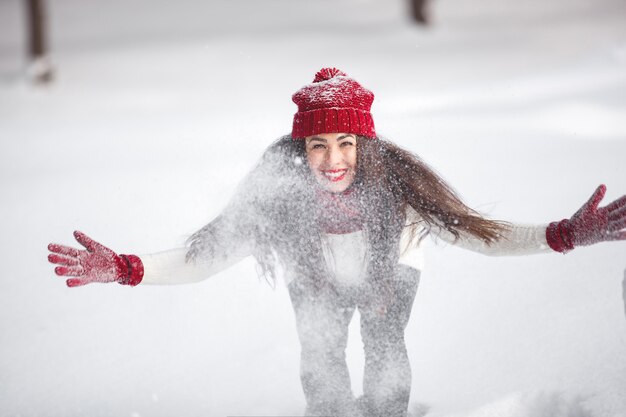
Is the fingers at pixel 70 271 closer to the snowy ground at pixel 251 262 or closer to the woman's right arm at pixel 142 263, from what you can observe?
the woman's right arm at pixel 142 263

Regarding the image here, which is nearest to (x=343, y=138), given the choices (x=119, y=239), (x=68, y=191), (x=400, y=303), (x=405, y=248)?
(x=405, y=248)

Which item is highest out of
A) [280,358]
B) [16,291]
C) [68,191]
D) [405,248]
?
[68,191]

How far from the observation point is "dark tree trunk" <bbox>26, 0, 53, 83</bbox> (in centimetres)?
895

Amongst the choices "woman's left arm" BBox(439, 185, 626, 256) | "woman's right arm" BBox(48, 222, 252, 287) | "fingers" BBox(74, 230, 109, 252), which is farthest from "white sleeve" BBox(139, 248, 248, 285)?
"woman's left arm" BBox(439, 185, 626, 256)

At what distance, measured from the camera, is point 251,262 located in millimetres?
3412

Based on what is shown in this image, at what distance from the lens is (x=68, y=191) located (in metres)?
4.53

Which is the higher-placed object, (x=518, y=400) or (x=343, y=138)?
(x=343, y=138)

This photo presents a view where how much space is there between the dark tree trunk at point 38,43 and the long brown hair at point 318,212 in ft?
25.4

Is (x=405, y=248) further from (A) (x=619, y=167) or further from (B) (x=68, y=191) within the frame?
(B) (x=68, y=191)

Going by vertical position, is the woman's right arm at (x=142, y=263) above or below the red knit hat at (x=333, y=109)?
below

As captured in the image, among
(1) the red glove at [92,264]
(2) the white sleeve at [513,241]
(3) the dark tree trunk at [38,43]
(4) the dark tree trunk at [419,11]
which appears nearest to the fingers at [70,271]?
(1) the red glove at [92,264]

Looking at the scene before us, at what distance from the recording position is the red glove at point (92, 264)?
1904 mm

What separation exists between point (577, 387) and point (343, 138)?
1173 mm

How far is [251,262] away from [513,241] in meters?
1.66
